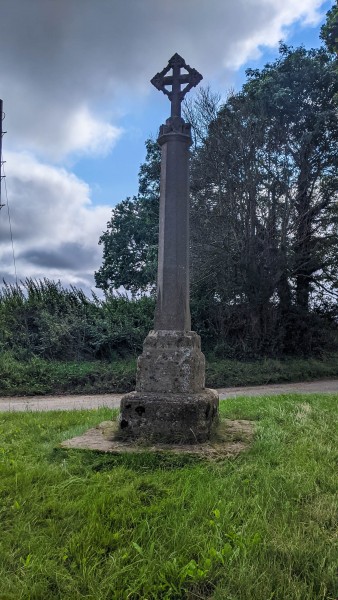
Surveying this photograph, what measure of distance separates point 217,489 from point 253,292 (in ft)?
42.2

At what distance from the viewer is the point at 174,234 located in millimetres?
5223

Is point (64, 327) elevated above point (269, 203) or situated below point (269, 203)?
below

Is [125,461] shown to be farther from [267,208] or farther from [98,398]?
[267,208]

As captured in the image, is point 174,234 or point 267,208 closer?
point 174,234

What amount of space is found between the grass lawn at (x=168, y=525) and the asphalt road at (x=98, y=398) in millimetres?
4953

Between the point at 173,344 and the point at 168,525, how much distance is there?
93.8 inches

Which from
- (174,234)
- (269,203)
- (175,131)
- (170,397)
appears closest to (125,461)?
(170,397)

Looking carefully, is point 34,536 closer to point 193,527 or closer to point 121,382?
point 193,527

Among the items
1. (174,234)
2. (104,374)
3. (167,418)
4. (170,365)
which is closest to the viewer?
(167,418)

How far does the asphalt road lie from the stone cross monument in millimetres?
3886

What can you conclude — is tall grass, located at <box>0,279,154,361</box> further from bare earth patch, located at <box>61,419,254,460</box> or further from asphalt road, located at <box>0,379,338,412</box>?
bare earth patch, located at <box>61,419,254,460</box>

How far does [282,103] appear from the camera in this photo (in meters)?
16.5

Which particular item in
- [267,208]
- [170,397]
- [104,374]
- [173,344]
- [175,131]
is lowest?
[104,374]

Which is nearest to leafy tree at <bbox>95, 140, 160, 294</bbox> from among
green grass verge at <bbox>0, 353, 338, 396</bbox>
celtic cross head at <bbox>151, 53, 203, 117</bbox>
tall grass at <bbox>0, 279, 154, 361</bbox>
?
tall grass at <bbox>0, 279, 154, 361</bbox>
